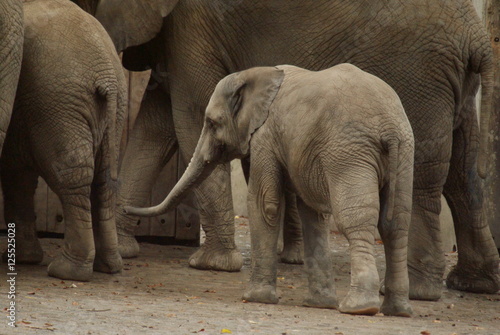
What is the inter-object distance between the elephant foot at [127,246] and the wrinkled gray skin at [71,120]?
125 centimetres

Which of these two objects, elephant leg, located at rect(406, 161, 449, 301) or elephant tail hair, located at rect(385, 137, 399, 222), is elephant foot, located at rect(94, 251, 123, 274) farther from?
elephant tail hair, located at rect(385, 137, 399, 222)

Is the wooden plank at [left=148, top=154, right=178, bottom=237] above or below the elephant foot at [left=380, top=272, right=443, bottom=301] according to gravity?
above

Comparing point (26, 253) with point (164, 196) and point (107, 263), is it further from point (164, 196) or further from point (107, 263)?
point (164, 196)

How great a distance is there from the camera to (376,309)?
5.90m

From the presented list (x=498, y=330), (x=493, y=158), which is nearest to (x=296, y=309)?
(x=498, y=330)

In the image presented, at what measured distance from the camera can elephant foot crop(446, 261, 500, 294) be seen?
7.59 m

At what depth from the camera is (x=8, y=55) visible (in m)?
6.33

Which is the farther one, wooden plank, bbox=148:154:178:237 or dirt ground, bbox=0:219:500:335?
wooden plank, bbox=148:154:178:237

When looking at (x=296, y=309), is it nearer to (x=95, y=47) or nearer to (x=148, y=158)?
(x=95, y=47)

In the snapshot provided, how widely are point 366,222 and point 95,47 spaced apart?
2.05m

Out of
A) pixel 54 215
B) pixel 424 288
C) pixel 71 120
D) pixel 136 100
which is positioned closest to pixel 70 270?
pixel 71 120

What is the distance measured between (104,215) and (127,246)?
141cm

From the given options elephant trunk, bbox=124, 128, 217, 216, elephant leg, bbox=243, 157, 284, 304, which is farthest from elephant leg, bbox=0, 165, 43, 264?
elephant leg, bbox=243, 157, 284, 304

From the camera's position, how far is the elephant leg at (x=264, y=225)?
636 cm
